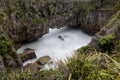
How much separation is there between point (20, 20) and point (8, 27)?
9.68 feet

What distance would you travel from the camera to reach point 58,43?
33.2 m

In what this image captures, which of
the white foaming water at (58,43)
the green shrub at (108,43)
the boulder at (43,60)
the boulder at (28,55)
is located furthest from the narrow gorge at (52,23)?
the green shrub at (108,43)

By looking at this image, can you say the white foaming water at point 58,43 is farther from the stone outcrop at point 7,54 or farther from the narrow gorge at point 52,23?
the stone outcrop at point 7,54

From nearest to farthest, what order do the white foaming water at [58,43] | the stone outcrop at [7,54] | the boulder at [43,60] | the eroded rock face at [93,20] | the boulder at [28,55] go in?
the stone outcrop at [7,54]
the boulder at [43,60]
the boulder at [28,55]
the white foaming water at [58,43]
the eroded rock face at [93,20]

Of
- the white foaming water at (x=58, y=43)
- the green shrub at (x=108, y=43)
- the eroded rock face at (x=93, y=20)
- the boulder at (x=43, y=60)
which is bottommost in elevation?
the white foaming water at (x=58, y=43)

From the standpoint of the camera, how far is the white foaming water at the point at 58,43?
30.4m

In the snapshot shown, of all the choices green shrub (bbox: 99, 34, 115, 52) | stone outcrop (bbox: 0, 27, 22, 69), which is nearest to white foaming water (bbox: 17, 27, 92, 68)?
stone outcrop (bbox: 0, 27, 22, 69)

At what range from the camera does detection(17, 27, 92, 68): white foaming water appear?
30.4 m

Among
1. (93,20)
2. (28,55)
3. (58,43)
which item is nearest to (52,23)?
(58,43)

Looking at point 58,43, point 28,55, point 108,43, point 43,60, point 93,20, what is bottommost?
point 58,43

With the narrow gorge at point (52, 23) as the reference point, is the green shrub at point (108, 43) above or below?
above

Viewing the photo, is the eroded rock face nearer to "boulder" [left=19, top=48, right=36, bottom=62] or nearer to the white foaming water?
the white foaming water

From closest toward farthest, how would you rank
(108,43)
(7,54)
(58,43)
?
(108,43)
(7,54)
(58,43)

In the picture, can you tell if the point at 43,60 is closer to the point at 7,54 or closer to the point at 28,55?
the point at 28,55
